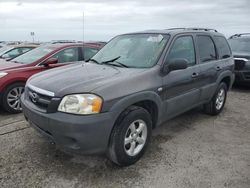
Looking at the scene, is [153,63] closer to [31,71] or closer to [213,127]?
[213,127]

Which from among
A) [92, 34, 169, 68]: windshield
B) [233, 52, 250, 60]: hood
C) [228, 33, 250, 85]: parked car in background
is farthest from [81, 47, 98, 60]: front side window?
[233, 52, 250, 60]: hood

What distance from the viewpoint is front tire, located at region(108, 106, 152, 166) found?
301cm

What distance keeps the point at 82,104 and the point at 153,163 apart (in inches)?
51.1

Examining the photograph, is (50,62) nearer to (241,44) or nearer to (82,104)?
(82,104)

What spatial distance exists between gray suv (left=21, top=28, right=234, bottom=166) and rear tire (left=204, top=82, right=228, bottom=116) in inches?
17.6

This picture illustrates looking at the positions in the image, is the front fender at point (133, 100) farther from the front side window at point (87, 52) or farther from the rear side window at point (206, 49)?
the front side window at point (87, 52)

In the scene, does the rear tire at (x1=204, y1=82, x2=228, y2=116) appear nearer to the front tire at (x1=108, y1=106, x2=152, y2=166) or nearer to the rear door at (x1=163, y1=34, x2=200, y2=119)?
the rear door at (x1=163, y1=34, x2=200, y2=119)

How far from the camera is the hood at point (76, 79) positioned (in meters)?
2.91

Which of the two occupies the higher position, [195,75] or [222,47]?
Answer: [222,47]

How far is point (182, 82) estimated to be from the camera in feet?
13.0

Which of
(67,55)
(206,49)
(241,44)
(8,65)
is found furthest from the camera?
(241,44)

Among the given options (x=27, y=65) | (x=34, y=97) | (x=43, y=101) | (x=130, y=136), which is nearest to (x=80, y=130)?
(x=43, y=101)

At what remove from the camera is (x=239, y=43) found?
29.1 feet

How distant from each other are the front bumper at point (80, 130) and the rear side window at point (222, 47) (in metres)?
3.25
